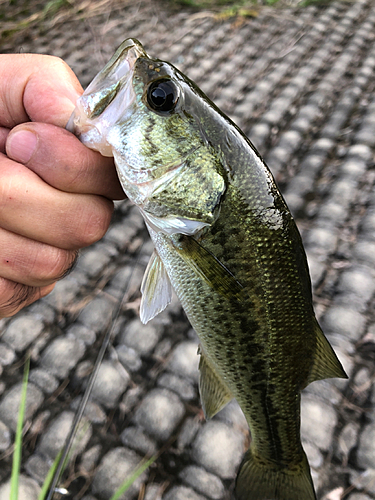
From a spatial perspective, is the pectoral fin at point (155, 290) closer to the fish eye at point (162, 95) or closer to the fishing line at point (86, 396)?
the fish eye at point (162, 95)

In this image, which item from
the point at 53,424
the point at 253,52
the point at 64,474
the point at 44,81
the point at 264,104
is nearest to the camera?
the point at 44,81

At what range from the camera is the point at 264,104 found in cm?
378

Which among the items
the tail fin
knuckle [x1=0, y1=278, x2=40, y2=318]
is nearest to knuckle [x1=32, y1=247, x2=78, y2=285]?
knuckle [x1=0, y1=278, x2=40, y2=318]

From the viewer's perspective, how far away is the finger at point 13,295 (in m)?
1.43

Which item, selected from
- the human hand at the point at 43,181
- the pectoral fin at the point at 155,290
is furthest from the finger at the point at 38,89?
the pectoral fin at the point at 155,290

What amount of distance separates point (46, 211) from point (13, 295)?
0.42 meters

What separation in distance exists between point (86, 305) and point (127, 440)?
853 millimetres

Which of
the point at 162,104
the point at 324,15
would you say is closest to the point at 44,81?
the point at 162,104

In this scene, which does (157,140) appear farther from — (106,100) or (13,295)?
(13,295)

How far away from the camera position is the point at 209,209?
1.25 m

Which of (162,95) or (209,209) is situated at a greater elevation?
(162,95)

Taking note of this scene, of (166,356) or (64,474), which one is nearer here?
(64,474)

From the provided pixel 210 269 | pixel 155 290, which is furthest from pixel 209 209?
pixel 155 290

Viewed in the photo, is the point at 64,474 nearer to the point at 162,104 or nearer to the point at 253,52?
the point at 162,104
